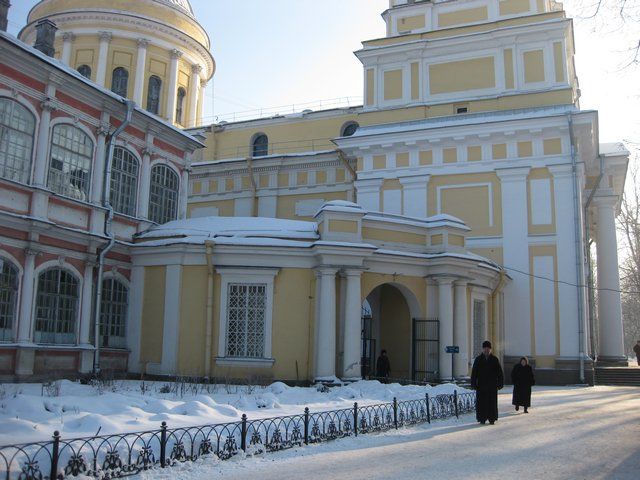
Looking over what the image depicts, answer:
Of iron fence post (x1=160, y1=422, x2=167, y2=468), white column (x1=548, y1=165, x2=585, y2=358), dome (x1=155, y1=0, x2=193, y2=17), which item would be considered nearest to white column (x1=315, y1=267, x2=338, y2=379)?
iron fence post (x1=160, y1=422, x2=167, y2=468)

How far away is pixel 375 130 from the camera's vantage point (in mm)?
26000

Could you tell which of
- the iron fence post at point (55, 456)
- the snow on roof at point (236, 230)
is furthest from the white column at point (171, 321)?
the iron fence post at point (55, 456)

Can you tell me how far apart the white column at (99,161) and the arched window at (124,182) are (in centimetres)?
59

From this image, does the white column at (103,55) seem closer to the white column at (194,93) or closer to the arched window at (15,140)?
the white column at (194,93)

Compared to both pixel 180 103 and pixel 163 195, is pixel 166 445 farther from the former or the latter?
pixel 180 103

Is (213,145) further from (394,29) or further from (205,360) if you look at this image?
(205,360)

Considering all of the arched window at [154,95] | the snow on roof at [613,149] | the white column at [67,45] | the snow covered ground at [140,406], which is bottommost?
Result: the snow covered ground at [140,406]

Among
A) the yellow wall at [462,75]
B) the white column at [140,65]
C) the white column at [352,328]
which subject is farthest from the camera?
the white column at [140,65]

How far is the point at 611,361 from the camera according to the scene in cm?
2672

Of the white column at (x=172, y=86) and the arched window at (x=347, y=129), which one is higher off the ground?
the white column at (x=172, y=86)

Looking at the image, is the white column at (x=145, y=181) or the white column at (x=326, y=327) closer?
the white column at (x=326, y=327)

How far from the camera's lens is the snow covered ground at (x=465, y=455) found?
23.8ft

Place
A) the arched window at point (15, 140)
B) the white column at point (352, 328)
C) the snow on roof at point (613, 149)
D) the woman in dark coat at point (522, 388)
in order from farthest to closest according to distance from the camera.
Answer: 1. the snow on roof at point (613, 149)
2. the white column at point (352, 328)
3. the arched window at point (15, 140)
4. the woman in dark coat at point (522, 388)

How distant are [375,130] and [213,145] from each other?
1061 cm
